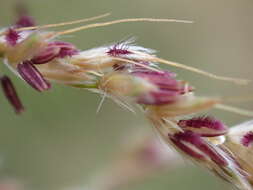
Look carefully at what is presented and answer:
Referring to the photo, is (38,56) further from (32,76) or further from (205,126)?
(205,126)

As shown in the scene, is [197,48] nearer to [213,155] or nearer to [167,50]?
[167,50]

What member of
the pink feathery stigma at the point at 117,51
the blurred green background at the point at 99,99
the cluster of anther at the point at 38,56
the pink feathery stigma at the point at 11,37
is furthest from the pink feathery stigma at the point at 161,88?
the blurred green background at the point at 99,99

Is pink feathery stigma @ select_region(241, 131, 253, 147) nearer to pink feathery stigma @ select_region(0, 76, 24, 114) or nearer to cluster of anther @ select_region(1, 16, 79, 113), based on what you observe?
cluster of anther @ select_region(1, 16, 79, 113)

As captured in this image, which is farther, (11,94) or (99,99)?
(99,99)

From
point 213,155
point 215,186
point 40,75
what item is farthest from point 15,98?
point 215,186

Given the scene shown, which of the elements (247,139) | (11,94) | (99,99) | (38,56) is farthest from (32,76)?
(99,99)

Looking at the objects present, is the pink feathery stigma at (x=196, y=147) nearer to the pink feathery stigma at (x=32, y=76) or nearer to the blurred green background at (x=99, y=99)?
the pink feathery stigma at (x=32, y=76)

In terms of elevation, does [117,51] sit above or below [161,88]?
above
